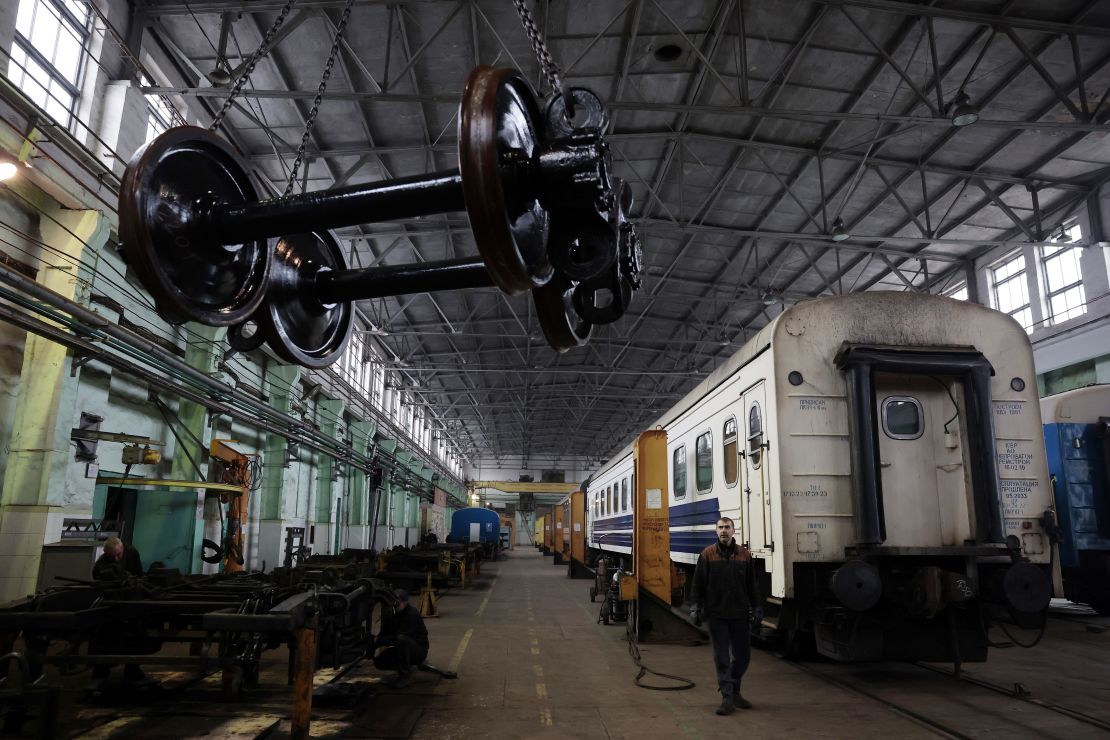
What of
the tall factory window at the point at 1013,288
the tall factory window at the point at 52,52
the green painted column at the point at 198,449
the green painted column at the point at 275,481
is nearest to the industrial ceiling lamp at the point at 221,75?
the tall factory window at the point at 52,52

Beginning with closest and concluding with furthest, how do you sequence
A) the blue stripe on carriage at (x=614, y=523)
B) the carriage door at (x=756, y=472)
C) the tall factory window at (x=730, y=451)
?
the carriage door at (x=756, y=472)
the tall factory window at (x=730, y=451)
the blue stripe on carriage at (x=614, y=523)

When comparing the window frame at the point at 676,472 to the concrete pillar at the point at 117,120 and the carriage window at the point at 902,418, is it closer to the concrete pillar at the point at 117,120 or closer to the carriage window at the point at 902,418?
the carriage window at the point at 902,418

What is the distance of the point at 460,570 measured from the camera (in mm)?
16578

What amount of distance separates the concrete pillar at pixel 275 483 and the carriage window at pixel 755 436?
1230 centimetres

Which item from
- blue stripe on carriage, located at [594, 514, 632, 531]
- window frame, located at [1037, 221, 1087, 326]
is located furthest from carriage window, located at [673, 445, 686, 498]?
window frame, located at [1037, 221, 1087, 326]

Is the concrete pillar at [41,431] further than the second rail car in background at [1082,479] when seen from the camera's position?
No

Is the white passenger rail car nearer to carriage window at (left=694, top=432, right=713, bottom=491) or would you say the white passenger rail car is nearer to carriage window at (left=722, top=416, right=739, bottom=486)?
carriage window at (left=722, top=416, right=739, bottom=486)

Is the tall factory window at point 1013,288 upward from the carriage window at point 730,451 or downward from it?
upward

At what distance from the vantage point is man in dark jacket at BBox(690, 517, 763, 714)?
18.9 feet

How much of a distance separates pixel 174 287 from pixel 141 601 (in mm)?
4825

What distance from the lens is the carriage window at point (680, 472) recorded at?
9992 mm

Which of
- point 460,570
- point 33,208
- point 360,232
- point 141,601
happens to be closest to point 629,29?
point 360,232

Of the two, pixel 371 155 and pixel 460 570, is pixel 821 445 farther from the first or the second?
pixel 460 570

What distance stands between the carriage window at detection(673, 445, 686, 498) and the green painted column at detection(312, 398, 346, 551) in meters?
12.1
